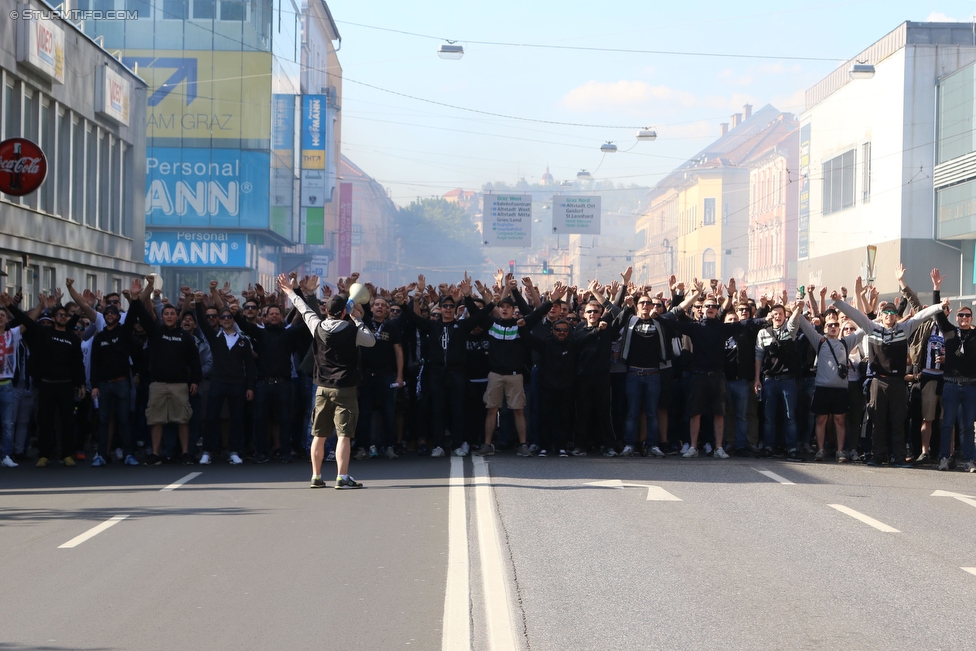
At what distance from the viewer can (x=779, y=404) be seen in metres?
16.2

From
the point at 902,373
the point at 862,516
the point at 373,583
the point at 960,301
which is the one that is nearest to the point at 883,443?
the point at 902,373

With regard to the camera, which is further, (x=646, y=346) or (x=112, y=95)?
(x=112, y=95)

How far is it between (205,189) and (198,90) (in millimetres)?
4071

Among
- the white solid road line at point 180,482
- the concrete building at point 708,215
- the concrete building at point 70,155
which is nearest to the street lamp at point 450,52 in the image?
the concrete building at point 70,155

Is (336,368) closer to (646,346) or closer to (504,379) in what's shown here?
(504,379)

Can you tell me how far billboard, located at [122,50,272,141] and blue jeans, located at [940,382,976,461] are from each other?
41460 mm

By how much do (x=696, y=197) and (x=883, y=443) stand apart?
88018mm

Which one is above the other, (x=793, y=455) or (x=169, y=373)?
(x=169, y=373)

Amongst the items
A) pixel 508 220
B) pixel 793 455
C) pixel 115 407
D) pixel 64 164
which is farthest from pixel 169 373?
pixel 508 220

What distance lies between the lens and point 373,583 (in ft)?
25.0

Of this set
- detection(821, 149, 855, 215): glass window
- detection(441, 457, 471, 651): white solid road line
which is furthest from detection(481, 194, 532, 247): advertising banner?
detection(441, 457, 471, 651): white solid road line

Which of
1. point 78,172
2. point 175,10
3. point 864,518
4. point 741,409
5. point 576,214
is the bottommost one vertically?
point 864,518

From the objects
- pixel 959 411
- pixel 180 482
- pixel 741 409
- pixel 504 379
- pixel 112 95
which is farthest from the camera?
pixel 112 95

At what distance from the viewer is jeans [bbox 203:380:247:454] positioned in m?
15.1
